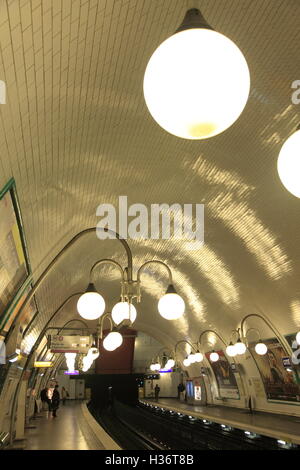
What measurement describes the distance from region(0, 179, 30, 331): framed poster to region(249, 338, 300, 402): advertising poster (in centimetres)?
1062

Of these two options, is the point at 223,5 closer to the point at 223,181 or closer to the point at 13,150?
the point at 13,150

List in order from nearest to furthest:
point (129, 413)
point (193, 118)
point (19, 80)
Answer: point (193, 118), point (19, 80), point (129, 413)

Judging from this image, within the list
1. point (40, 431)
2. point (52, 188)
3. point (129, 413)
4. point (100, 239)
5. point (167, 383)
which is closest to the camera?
point (52, 188)

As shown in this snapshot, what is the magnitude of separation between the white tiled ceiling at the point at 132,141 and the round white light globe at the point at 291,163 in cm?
235

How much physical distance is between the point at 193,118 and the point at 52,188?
17.7 feet

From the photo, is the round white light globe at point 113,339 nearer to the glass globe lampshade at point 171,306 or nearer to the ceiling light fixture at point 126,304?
the ceiling light fixture at point 126,304

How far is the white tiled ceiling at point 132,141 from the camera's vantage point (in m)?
4.22

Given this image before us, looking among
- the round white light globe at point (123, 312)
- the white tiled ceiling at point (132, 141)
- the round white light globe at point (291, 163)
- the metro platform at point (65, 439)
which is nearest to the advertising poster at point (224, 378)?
the metro platform at point (65, 439)

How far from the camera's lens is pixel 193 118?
1839mm

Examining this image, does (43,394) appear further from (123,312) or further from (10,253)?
(123,312)

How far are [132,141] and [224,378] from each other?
741 inches

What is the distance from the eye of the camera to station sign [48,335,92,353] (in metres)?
13.4

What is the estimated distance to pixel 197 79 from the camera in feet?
5.67

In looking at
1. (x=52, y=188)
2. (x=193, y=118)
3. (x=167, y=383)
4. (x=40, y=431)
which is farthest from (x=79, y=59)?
(x=167, y=383)
